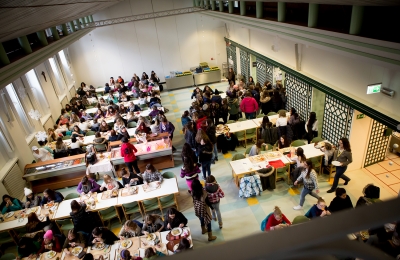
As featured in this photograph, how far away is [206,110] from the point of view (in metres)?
11.1

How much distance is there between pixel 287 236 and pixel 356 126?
822 centimetres

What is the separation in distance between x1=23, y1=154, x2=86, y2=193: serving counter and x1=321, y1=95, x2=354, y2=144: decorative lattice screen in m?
8.13

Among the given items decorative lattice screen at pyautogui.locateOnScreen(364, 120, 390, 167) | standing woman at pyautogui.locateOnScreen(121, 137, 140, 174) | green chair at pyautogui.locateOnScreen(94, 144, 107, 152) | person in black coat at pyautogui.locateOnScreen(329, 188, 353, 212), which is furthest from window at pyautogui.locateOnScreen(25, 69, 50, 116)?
decorative lattice screen at pyautogui.locateOnScreen(364, 120, 390, 167)

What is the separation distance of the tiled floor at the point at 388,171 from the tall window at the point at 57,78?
14.7 metres

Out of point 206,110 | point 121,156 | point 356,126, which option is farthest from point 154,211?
point 356,126

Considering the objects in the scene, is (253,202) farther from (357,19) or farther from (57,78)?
(57,78)

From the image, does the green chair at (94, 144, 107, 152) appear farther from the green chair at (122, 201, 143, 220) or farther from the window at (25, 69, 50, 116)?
the window at (25, 69, 50, 116)

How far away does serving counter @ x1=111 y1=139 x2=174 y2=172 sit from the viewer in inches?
374

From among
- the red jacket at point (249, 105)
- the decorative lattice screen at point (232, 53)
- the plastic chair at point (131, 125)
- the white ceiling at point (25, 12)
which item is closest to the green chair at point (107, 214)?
the plastic chair at point (131, 125)

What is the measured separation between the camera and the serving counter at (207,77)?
60.1 ft

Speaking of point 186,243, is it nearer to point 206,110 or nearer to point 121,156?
point 121,156

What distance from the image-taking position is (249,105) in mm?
10836

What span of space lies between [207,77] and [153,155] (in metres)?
10.1

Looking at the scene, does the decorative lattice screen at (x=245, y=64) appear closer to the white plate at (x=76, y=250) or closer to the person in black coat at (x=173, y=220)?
the person in black coat at (x=173, y=220)
